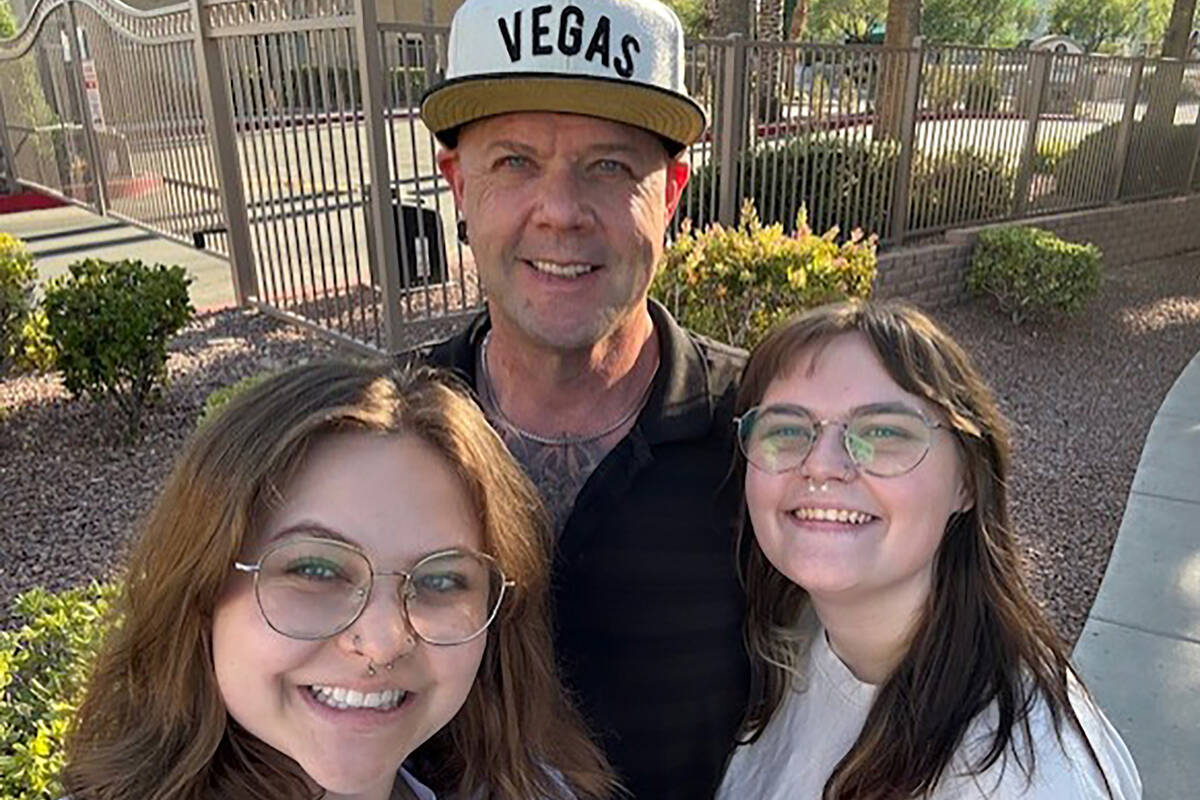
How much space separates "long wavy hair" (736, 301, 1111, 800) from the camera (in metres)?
1.58

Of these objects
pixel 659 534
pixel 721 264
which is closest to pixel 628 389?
pixel 659 534

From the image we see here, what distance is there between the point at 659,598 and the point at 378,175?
15.7 feet

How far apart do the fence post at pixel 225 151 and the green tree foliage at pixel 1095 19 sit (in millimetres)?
65422

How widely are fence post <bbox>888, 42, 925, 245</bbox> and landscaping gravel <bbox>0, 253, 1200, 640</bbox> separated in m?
0.86

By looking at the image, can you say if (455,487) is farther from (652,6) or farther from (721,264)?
(721,264)

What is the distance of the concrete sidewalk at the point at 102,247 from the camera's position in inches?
363

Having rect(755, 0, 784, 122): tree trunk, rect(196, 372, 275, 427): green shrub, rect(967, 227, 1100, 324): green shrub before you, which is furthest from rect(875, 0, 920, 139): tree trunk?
rect(196, 372, 275, 427): green shrub

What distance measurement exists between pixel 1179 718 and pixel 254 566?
11.7 ft

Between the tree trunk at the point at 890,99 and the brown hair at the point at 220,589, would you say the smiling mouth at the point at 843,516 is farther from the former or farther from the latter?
the tree trunk at the point at 890,99

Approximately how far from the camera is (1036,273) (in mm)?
8156

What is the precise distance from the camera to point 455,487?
1313 millimetres

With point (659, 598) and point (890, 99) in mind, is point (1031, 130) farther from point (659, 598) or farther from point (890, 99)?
point (659, 598)

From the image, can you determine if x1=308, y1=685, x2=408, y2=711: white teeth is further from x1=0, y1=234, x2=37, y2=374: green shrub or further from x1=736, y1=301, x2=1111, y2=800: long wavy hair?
x1=0, y1=234, x2=37, y2=374: green shrub

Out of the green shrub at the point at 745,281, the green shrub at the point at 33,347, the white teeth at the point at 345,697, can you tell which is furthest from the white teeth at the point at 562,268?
the green shrub at the point at 33,347
